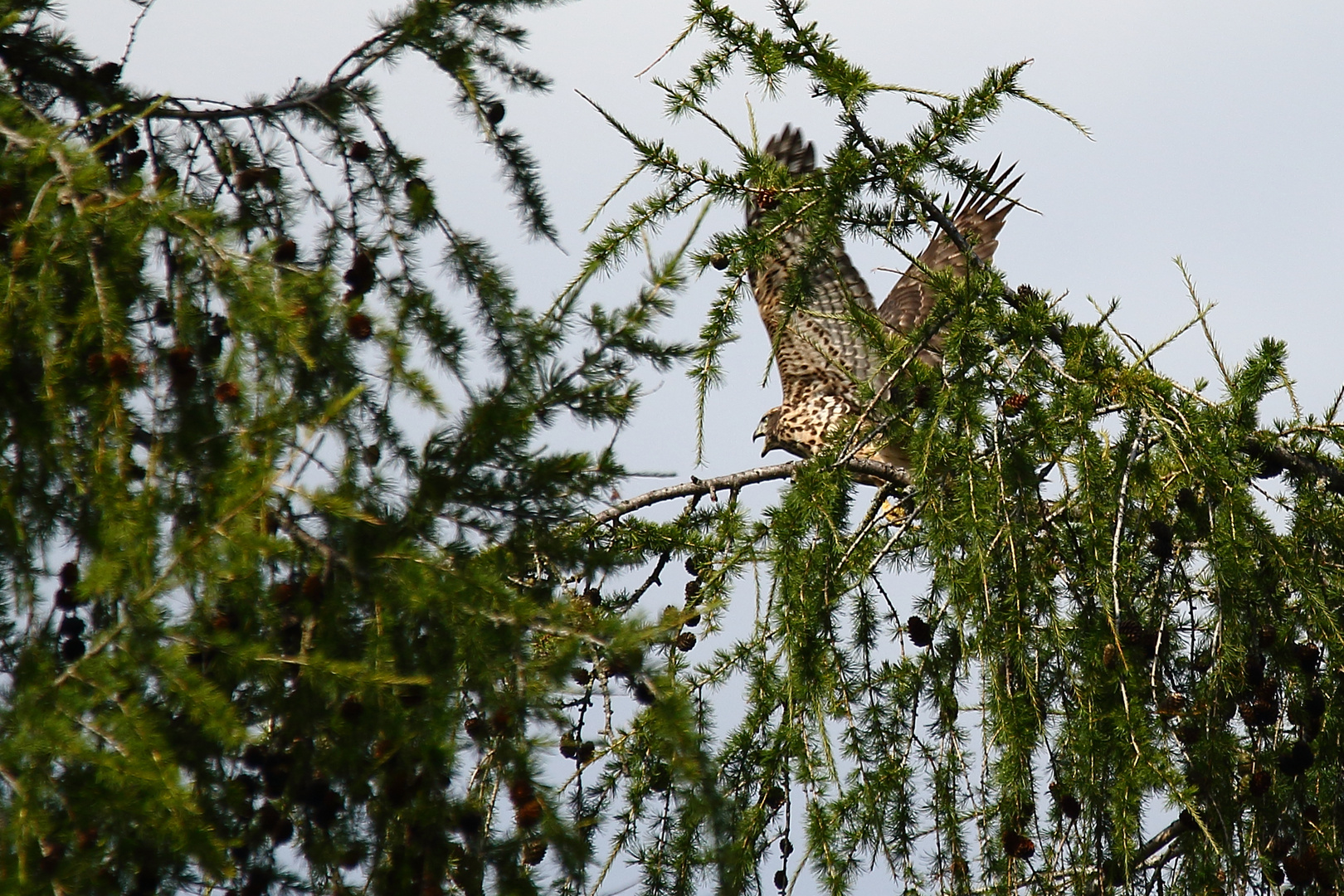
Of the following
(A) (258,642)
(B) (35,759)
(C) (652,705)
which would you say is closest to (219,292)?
(A) (258,642)

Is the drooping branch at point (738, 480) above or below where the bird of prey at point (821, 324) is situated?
below

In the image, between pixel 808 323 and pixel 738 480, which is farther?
pixel 808 323

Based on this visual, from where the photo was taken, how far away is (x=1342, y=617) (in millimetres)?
2215

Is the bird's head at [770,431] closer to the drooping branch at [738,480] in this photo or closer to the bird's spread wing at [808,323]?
the bird's spread wing at [808,323]

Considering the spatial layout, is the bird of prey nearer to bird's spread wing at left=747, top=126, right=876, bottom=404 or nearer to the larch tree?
bird's spread wing at left=747, top=126, right=876, bottom=404

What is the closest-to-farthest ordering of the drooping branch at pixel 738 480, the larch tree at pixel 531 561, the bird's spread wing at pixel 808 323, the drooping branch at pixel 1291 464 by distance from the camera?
the larch tree at pixel 531 561 < the drooping branch at pixel 1291 464 < the drooping branch at pixel 738 480 < the bird's spread wing at pixel 808 323

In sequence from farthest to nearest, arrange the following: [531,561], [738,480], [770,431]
A: 1. [770,431]
2. [738,480]
3. [531,561]

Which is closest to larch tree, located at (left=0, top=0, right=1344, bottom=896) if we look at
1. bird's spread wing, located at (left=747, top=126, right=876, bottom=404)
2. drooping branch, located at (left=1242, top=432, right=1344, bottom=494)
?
drooping branch, located at (left=1242, top=432, right=1344, bottom=494)

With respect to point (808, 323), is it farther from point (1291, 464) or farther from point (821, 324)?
point (1291, 464)

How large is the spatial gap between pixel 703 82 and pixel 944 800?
149cm

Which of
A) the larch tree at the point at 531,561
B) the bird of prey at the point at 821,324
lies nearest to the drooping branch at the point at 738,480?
the larch tree at the point at 531,561

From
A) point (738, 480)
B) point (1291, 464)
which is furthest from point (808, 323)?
point (1291, 464)

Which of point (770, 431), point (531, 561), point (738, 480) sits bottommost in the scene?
point (531, 561)

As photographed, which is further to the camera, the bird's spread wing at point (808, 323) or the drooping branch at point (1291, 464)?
the bird's spread wing at point (808, 323)
